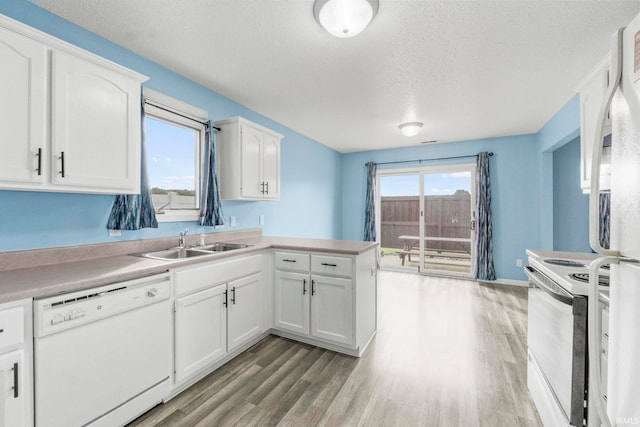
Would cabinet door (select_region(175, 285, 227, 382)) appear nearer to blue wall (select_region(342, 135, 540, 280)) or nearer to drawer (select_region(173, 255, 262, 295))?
drawer (select_region(173, 255, 262, 295))

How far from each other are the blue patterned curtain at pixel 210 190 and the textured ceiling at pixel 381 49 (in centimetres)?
61

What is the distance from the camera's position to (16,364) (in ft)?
3.93

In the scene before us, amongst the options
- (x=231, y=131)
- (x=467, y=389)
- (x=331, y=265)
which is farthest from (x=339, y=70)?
(x=467, y=389)

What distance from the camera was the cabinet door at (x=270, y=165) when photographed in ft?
10.7

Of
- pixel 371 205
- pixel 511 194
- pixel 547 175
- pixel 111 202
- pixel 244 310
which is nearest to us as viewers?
pixel 111 202

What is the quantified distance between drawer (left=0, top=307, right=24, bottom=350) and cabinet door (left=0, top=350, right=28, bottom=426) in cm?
5

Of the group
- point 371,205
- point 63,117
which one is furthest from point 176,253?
point 371,205

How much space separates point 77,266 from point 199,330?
0.86m

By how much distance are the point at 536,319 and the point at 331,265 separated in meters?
1.45

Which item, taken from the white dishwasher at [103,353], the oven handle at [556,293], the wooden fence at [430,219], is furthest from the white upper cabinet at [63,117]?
the wooden fence at [430,219]

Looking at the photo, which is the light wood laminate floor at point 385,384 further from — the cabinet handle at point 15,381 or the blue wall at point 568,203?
the blue wall at point 568,203

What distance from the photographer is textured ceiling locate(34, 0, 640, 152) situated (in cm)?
180

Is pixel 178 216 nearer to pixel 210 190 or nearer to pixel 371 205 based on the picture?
pixel 210 190

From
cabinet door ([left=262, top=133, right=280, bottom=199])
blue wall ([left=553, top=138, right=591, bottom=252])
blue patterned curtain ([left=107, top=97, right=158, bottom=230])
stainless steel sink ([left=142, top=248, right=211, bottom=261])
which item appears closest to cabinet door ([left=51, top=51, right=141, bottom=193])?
blue patterned curtain ([left=107, top=97, right=158, bottom=230])
